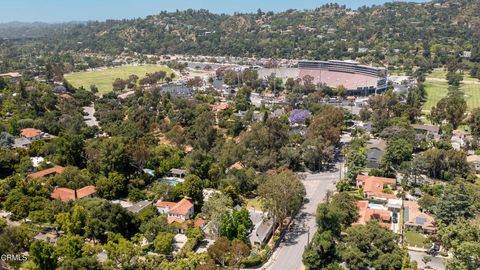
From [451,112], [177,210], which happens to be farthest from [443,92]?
[177,210]

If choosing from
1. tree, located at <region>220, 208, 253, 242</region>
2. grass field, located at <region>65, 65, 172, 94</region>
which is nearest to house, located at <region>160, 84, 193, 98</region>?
grass field, located at <region>65, 65, 172, 94</region>

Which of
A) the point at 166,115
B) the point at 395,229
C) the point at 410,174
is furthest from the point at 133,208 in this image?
A: the point at 166,115

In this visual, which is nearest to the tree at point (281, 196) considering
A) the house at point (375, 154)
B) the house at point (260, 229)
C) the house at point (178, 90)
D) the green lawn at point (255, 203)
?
the house at point (260, 229)

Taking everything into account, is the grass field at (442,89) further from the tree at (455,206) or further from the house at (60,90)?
the house at (60,90)

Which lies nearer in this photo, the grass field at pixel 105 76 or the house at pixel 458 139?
the house at pixel 458 139

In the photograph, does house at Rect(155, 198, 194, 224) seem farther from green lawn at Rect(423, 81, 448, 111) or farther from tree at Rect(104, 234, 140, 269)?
green lawn at Rect(423, 81, 448, 111)
